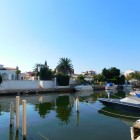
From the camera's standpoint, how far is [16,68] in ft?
245

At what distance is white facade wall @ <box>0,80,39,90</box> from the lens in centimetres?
5228

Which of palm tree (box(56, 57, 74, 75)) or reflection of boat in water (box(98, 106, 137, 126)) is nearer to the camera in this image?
reflection of boat in water (box(98, 106, 137, 126))

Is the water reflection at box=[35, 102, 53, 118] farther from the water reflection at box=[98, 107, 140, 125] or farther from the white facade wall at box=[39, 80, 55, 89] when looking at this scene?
the white facade wall at box=[39, 80, 55, 89]

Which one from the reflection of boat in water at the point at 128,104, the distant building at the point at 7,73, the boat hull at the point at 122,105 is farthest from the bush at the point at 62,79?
the reflection of boat in water at the point at 128,104

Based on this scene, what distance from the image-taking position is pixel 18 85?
55375 millimetres

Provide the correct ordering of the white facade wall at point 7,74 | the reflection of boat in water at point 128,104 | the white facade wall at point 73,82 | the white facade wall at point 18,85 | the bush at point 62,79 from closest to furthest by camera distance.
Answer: the reflection of boat in water at point 128,104 → the white facade wall at point 18,85 → the bush at point 62,79 → the white facade wall at point 7,74 → the white facade wall at point 73,82

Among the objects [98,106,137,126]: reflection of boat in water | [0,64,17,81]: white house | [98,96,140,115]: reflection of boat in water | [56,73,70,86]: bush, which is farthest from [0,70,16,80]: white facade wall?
[98,96,140,115]: reflection of boat in water

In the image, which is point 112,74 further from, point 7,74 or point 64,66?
point 7,74

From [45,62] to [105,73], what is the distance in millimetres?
25064

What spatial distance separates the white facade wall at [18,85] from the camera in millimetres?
52281

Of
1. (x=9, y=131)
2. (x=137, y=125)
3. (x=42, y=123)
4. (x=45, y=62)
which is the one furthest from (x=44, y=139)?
(x=45, y=62)

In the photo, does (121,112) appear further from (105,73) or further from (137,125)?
(105,73)

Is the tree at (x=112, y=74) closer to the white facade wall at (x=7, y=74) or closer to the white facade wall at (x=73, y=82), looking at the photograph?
the white facade wall at (x=73, y=82)

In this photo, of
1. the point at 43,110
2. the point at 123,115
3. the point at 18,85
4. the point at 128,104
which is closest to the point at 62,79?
the point at 18,85
